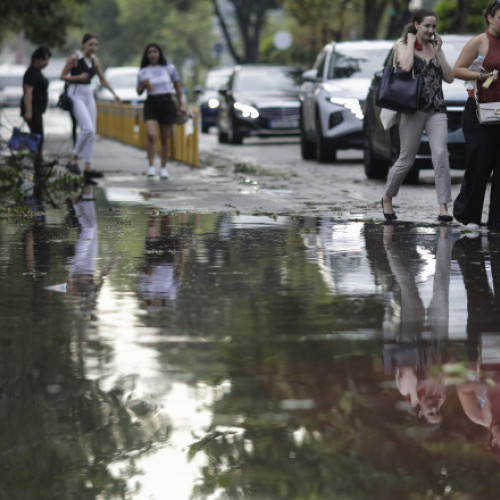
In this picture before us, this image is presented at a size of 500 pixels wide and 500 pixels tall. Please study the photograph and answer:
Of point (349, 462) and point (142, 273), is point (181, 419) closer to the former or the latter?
point (349, 462)

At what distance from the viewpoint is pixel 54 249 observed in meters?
10.6

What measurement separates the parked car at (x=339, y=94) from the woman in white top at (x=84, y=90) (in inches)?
167

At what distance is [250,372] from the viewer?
19.5 ft

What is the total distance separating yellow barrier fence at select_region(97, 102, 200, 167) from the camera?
73.9 feet

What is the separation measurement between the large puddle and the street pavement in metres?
3.68

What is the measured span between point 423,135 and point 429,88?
463cm

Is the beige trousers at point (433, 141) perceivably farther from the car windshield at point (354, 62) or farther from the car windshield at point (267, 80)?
the car windshield at point (267, 80)

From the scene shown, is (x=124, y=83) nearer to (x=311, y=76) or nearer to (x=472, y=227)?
(x=311, y=76)

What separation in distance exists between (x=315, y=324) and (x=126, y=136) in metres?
26.0

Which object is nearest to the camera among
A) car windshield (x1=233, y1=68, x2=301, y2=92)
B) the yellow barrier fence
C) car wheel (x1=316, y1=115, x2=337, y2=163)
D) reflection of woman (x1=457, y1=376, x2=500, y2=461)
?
reflection of woman (x1=457, y1=376, x2=500, y2=461)

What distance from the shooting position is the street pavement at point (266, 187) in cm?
1424

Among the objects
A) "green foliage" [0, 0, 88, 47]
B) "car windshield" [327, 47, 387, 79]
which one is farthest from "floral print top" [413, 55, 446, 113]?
"green foliage" [0, 0, 88, 47]

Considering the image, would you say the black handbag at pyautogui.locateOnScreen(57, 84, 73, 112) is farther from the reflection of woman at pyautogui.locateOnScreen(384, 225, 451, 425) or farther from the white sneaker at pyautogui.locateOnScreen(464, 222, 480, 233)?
the reflection of woman at pyautogui.locateOnScreen(384, 225, 451, 425)

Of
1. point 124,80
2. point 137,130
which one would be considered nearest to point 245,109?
point 137,130
